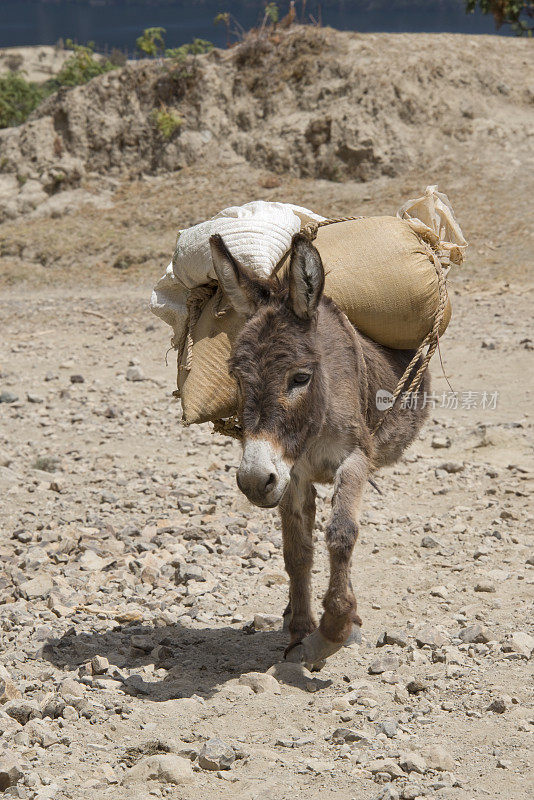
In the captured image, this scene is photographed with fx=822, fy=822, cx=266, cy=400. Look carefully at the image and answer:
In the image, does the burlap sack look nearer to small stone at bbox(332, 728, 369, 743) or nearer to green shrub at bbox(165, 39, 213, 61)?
small stone at bbox(332, 728, 369, 743)

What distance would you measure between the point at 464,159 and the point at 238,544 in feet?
51.1

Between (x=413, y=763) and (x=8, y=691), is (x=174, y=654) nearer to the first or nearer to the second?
(x=8, y=691)

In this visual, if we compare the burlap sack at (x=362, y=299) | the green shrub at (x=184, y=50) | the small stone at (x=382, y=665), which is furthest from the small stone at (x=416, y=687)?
the green shrub at (x=184, y=50)

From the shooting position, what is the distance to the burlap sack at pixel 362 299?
425cm

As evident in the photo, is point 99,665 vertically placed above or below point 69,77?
above

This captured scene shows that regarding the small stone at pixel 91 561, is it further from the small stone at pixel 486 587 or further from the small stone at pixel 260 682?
the small stone at pixel 486 587

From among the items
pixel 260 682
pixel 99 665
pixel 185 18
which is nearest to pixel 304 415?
pixel 260 682

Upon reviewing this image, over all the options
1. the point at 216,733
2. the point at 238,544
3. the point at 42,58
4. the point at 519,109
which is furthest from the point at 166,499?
the point at 42,58

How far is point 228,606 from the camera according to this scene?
5066 mm

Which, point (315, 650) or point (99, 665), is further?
point (99, 665)

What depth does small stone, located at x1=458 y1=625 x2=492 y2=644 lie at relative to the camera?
4.29 m

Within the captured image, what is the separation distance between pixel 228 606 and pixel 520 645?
1776 mm

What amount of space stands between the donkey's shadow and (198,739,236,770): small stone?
60 cm

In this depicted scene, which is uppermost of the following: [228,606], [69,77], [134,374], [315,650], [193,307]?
[193,307]
